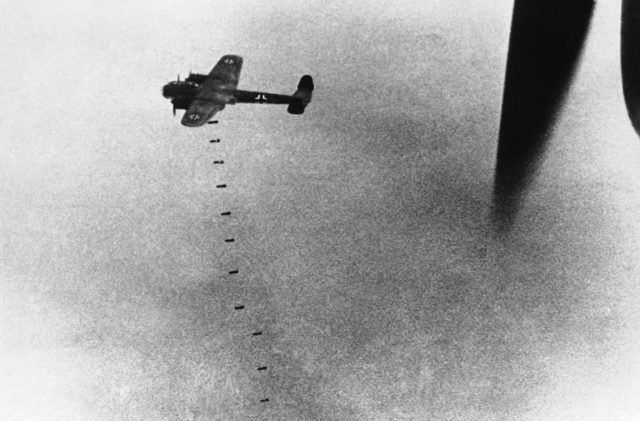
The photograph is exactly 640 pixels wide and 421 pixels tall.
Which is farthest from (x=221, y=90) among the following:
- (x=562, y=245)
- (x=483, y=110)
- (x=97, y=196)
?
(x=562, y=245)

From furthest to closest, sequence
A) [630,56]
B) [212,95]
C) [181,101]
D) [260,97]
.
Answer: [630,56], [260,97], [212,95], [181,101]

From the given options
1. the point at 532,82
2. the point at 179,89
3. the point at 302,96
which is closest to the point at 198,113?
the point at 179,89

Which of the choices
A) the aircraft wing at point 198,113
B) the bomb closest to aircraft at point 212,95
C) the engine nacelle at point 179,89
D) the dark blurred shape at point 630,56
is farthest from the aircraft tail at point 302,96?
the dark blurred shape at point 630,56

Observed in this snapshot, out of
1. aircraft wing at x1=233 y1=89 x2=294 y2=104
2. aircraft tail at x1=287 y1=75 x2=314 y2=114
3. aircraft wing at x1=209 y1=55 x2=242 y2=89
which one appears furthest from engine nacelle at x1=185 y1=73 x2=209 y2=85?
aircraft tail at x1=287 y1=75 x2=314 y2=114

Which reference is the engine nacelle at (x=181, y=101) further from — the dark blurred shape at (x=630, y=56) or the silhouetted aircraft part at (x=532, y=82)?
the dark blurred shape at (x=630, y=56)

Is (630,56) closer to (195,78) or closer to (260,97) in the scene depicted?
(260,97)

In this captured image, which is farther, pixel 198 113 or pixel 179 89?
pixel 179 89
